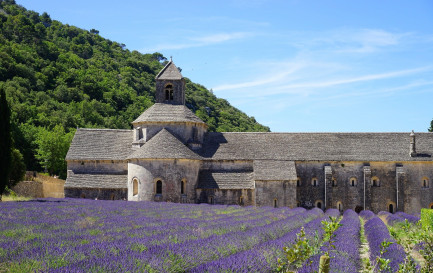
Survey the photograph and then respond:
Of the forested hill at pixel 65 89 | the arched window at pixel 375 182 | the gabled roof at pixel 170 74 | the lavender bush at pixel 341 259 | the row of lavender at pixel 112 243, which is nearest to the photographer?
the row of lavender at pixel 112 243

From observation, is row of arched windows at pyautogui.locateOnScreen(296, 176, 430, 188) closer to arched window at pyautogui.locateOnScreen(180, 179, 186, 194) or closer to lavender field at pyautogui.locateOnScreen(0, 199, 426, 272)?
arched window at pyautogui.locateOnScreen(180, 179, 186, 194)

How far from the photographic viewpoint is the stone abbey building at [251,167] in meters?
41.8

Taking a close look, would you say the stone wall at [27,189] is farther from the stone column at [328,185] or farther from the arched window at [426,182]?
the arched window at [426,182]

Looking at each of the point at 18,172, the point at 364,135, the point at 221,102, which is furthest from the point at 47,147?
the point at 221,102

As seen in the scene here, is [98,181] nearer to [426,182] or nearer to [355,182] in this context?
[355,182]

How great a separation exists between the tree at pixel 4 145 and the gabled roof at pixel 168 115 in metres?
14.4

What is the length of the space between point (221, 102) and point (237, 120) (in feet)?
44.9

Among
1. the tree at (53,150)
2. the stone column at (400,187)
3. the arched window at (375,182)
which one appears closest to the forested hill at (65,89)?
the tree at (53,150)

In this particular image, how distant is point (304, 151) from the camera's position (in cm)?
4528

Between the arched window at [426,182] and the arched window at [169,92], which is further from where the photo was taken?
the arched window at [169,92]

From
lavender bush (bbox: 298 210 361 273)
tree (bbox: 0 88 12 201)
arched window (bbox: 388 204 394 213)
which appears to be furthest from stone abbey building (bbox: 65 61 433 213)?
lavender bush (bbox: 298 210 361 273)

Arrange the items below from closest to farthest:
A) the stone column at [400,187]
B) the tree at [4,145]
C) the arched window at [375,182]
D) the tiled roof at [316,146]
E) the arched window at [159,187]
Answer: the tree at [4,145] < the arched window at [159,187] < the stone column at [400,187] < the arched window at [375,182] < the tiled roof at [316,146]

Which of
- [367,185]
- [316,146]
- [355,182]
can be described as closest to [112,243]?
[367,185]

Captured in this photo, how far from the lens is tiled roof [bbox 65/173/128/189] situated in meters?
43.8
